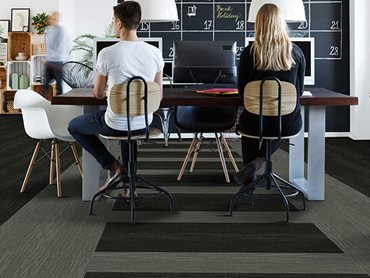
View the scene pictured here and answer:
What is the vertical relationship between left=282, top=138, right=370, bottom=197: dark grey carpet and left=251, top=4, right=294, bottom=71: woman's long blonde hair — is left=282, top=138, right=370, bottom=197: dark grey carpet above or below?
below

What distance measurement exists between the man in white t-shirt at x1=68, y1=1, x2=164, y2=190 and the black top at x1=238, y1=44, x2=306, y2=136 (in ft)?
1.62

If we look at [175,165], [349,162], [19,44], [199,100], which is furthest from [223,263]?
[19,44]

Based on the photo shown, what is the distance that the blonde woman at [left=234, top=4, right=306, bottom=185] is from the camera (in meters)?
3.98

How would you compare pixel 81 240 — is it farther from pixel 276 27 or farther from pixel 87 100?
pixel 276 27

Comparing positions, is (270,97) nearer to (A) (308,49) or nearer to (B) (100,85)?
(B) (100,85)

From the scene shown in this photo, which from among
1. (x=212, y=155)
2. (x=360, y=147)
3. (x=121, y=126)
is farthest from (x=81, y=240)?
(x=360, y=147)

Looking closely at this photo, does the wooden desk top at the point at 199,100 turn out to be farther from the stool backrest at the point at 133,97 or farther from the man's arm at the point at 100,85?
the stool backrest at the point at 133,97

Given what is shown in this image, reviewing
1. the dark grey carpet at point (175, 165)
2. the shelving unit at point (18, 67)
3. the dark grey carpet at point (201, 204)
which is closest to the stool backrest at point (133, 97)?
the dark grey carpet at point (201, 204)

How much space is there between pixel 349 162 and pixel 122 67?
3.27 meters

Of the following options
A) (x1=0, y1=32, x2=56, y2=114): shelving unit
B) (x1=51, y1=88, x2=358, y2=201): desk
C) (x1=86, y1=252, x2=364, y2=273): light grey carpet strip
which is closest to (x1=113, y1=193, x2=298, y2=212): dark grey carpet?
(x1=51, y1=88, x2=358, y2=201): desk

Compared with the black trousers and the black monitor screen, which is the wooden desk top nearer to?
the black trousers

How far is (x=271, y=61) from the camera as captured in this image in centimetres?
397

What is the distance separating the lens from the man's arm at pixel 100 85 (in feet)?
13.0

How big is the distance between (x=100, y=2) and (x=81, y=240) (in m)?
6.26
